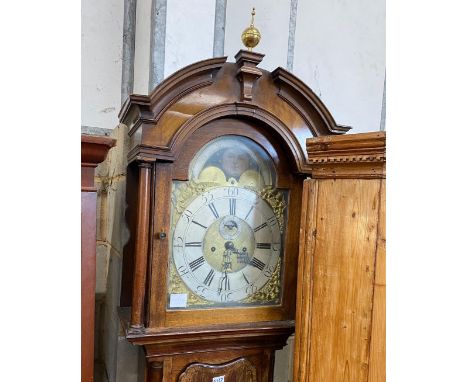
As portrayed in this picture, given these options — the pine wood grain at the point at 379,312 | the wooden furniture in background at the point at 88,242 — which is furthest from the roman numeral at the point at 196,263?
the pine wood grain at the point at 379,312

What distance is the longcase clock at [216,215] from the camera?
1.05 m

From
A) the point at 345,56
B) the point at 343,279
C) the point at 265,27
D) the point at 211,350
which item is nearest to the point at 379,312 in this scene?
the point at 343,279

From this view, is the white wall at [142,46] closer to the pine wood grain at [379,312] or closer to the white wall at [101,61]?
the white wall at [101,61]

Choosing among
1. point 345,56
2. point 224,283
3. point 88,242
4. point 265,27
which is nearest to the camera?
point 88,242

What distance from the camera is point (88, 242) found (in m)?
0.72

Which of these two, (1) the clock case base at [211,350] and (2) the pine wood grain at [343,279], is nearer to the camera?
(2) the pine wood grain at [343,279]

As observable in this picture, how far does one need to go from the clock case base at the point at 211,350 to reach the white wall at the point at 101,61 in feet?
3.00

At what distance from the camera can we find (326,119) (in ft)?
3.89

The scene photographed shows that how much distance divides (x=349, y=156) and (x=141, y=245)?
60 cm

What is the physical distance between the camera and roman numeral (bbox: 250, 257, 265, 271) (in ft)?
3.86

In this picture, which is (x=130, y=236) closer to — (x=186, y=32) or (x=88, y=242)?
(x=88, y=242)

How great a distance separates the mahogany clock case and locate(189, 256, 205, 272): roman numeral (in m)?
0.08

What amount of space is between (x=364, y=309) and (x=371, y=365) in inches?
4.5
